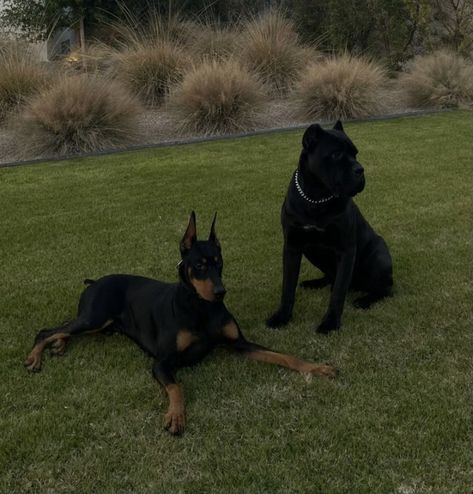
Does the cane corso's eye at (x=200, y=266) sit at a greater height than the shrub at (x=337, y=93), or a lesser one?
greater

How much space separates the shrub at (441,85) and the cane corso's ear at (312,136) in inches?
359

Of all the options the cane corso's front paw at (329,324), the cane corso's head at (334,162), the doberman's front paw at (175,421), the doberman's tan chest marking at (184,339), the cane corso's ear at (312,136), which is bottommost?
the cane corso's front paw at (329,324)

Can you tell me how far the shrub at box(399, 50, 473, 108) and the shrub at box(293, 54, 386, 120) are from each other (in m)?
1.24

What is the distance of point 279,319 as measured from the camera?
3.92m

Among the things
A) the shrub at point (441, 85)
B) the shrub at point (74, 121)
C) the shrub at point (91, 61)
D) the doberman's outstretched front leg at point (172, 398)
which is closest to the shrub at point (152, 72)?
the shrub at point (91, 61)

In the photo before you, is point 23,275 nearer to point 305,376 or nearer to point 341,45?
point 305,376

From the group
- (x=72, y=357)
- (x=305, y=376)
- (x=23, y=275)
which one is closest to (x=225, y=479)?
(x=305, y=376)

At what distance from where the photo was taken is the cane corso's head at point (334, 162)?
11.4 feet

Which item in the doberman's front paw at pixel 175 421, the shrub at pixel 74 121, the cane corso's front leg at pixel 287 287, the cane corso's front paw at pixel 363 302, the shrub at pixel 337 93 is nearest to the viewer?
the doberman's front paw at pixel 175 421

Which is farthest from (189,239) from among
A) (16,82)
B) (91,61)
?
(91,61)

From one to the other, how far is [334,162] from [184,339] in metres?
1.30

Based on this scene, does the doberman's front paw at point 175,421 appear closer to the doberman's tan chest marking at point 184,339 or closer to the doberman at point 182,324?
the doberman at point 182,324

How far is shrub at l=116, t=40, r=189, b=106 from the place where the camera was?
12000 mm

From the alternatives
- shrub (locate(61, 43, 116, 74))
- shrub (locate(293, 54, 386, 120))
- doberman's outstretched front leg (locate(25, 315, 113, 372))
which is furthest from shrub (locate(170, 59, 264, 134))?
doberman's outstretched front leg (locate(25, 315, 113, 372))
